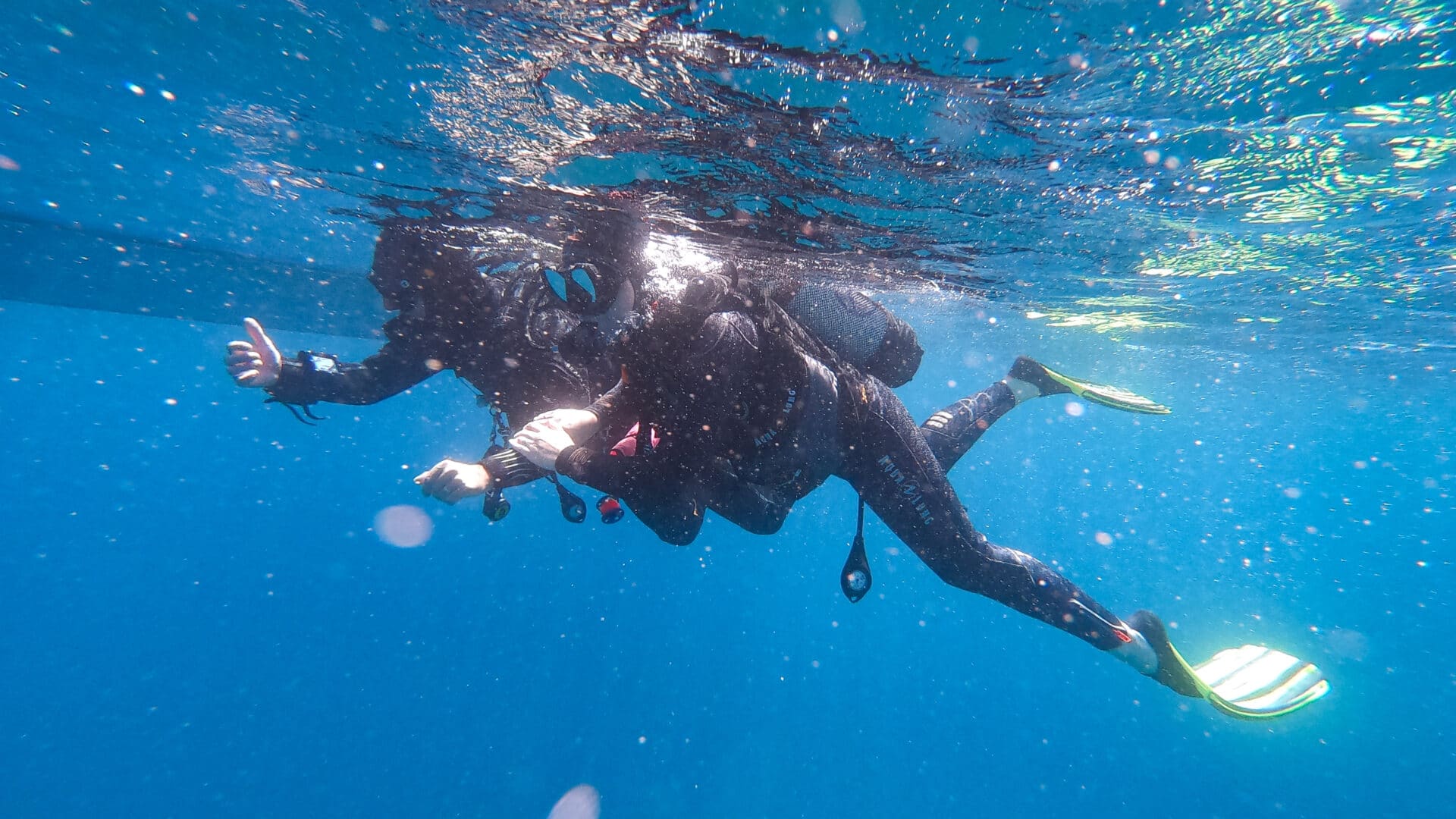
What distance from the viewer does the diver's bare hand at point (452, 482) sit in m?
3.16

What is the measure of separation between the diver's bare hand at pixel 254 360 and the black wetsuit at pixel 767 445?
9.10 ft

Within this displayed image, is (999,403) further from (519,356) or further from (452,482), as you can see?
(452,482)

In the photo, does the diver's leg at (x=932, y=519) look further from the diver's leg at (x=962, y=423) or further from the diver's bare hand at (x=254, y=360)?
the diver's bare hand at (x=254, y=360)

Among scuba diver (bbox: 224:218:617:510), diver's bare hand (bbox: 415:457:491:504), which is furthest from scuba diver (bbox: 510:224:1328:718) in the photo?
scuba diver (bbox: 224:218:617:510)

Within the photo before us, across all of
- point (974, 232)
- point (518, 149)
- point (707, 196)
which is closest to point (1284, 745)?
point (974, 232)

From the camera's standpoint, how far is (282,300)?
12352 millimetres

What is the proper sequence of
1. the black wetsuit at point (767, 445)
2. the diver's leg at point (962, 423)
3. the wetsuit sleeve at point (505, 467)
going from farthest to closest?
the diver's leg at point (962, 423) < the wetsuit sleeve at point (505, 467) < the black wetsuit at point (767, 445)

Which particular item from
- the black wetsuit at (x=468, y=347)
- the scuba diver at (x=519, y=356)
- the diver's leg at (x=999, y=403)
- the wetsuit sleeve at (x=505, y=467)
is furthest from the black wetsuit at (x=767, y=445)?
the black wetsuit at (x=468, y=347)

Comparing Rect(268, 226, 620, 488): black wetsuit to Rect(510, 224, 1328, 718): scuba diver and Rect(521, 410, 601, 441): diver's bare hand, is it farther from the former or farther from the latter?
Rect(521, 410, 601, 441): diver's bare hand

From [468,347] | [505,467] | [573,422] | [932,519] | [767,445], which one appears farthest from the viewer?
[468,347]

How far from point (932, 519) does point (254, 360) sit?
5024mm

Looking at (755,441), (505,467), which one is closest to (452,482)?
(505,467)

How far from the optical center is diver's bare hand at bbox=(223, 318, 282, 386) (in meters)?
4.07

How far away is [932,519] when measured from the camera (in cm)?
404
